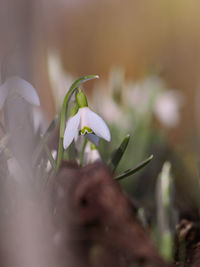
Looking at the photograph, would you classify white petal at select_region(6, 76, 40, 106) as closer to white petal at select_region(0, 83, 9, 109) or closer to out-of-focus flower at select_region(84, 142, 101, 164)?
white petal at select_region(0, 83, 9, 109)

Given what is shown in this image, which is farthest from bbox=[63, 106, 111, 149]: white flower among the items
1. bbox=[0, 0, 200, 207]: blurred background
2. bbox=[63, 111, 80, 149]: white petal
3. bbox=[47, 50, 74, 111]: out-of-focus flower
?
bbox=[0, 0, 200, 207]: blurred background

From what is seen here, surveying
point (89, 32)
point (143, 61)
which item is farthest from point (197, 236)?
point (89, 32)

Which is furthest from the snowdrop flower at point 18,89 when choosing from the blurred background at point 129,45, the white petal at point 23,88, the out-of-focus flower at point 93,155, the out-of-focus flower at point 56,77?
the blurred background at point 129,45

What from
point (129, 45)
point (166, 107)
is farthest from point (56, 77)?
point (129, 45)

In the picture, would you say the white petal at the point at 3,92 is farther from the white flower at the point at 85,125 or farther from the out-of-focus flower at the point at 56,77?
the out-of-focus flower at the point at 56,77

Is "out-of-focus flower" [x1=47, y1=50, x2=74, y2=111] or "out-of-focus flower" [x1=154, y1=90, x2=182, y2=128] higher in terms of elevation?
"out-of-focus flower" [x1=47, y1=50, x2=74, y2=111]

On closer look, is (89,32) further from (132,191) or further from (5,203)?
(5,203)
